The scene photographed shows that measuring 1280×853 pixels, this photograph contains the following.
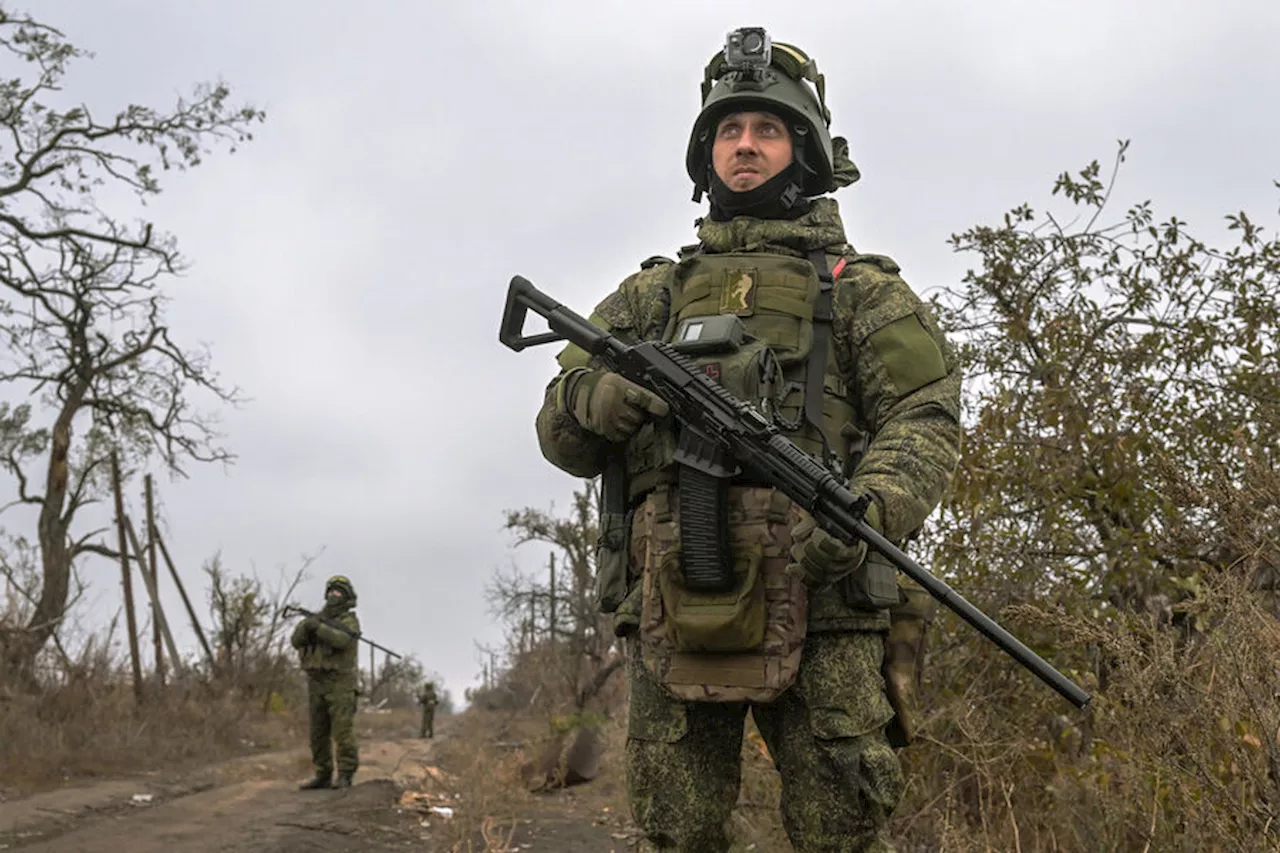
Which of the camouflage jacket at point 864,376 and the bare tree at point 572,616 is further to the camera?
the bare tree at point 572,616

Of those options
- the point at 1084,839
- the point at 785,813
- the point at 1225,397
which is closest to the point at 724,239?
the point at 785,813

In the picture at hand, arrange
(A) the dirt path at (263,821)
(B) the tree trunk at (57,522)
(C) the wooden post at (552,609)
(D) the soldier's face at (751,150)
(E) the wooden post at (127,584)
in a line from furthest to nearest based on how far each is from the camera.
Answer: (C) the wooden post at (552,609), (B) the tree trunk at (57,522), (E) the wooden post at (127,584), (A) the dirt path at (263,821), (D) the soldier's face at (751,150)

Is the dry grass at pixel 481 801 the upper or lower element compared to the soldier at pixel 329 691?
lower

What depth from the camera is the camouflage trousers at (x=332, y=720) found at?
10922 mm

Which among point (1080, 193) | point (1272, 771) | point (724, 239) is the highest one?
point (1080, 193)

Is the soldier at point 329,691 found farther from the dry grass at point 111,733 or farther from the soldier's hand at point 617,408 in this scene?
the soldier's hand at point 617,408

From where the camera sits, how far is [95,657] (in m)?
15.2

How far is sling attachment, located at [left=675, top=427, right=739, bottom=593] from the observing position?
2.58 meters

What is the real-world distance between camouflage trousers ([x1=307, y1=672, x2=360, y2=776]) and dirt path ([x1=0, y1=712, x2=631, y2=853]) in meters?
0.31

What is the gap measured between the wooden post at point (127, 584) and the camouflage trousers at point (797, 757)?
608 inches

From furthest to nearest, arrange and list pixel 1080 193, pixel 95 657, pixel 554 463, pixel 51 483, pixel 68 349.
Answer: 1. pixel 51 483
2. pixel 68 349
3. pixel 95 657
4. pixel 1080 193
5. pixel 554 463

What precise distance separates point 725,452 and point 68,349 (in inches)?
746

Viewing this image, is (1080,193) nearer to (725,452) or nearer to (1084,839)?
(1084,839)

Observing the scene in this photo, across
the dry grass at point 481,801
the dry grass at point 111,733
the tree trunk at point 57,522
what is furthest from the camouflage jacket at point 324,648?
the tree trunk at point 57,522
